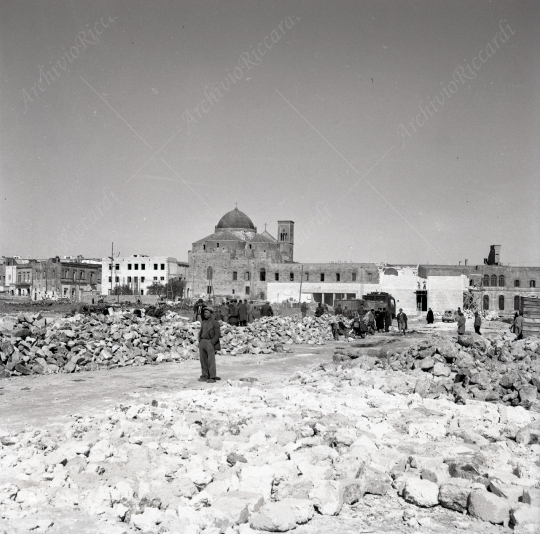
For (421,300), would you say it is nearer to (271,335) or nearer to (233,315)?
(233,315)

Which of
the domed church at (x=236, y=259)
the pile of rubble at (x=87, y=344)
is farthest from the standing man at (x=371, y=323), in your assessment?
the domed church at (x=236, y=259)

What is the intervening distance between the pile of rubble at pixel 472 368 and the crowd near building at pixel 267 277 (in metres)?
36.5

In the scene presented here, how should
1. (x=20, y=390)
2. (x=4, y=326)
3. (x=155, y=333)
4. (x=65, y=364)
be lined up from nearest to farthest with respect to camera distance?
(x=20, y=390) → (x=65, y=364) → (x=4, y=326) → (x=155, y=333)

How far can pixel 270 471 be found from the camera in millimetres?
5203

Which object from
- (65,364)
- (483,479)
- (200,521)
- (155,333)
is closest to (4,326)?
(65,364)

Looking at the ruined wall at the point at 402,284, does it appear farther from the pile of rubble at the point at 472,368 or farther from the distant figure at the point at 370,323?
the pile of rubble at the point at 472,368

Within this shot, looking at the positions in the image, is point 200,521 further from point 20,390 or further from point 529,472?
point 20,390

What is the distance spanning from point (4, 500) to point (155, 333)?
1111 cm

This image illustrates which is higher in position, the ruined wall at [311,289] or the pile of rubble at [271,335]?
the ruined wall at [311,289]

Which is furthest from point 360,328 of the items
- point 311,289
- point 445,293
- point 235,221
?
point 235,221

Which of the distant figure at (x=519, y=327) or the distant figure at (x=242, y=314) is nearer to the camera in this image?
the distant figure at (x=519, y=327)

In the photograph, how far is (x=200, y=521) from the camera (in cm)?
431

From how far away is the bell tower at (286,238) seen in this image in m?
68.4

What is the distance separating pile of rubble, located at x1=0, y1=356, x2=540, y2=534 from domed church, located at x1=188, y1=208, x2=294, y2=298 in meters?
53.5
